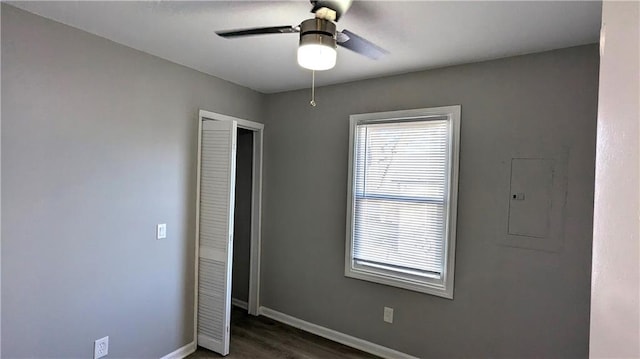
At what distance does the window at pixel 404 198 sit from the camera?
2654 millimetres

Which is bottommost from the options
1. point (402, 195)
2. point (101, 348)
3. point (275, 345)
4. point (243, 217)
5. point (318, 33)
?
point (275, 345)

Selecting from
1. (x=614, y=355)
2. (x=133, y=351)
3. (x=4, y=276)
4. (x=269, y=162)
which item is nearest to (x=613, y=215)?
(x=614, y=355)

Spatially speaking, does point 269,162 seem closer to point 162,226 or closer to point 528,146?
point 162,226

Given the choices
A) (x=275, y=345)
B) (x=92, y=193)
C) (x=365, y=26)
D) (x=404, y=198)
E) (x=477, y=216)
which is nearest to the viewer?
(x=365, y=26)

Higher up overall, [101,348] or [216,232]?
[216,232]

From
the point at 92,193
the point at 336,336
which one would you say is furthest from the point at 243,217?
the point at 92,193

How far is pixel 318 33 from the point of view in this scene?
152 cm

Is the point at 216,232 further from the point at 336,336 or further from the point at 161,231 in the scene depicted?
the point at 336,336

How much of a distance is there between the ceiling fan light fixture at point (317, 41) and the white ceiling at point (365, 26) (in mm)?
292

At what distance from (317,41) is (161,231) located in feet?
6.55

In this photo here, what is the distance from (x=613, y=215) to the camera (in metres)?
0.56

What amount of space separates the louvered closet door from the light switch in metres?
0.34

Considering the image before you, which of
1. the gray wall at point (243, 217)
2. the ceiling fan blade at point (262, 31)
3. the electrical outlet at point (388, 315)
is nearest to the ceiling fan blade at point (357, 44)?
the ceiling fan blade at point (262, 31)

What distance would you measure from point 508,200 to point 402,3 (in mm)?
1564
